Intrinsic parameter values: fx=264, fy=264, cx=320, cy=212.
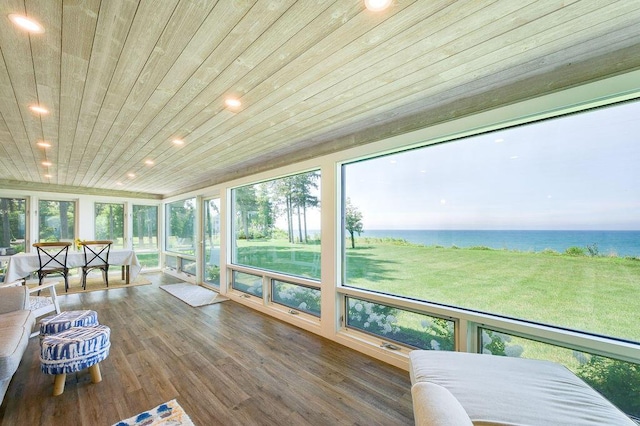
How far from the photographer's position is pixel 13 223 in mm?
5875

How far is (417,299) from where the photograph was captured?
8.36 feet

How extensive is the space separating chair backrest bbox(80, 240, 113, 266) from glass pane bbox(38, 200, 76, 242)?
1.41 meters

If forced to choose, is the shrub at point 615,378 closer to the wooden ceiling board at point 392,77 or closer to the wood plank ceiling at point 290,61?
the wood plank ceiling at point 290,61

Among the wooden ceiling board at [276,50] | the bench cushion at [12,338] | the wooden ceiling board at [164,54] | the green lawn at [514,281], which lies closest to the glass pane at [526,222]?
the green lawn at [514,281]

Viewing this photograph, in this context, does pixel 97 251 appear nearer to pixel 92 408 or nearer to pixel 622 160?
pixel 92 408

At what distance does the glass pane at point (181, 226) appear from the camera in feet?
21.4

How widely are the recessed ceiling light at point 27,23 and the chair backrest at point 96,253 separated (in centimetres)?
527

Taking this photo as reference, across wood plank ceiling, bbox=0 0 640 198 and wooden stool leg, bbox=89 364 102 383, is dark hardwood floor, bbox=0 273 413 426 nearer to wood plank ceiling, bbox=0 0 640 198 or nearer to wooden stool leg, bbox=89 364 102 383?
wooden stool leg, bbox=89 364 102 383

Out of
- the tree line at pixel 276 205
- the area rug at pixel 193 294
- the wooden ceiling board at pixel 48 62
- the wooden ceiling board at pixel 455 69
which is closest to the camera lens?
the wooden ceiling board at pixel 48 62

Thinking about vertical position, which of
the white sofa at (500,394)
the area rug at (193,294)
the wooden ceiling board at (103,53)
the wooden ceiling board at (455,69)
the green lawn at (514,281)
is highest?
the wooden ceiling board at (103,53)

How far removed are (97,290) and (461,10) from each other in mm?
7149

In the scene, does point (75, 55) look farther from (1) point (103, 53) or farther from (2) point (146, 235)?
(2) point (146, 235)

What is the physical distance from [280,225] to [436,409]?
343 cm

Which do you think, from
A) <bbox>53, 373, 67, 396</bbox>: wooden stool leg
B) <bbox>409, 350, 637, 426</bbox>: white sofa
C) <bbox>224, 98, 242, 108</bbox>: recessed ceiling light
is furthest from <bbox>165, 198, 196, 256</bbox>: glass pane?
<bbox>409, 350, 637, 426</bbox>: white sofa
